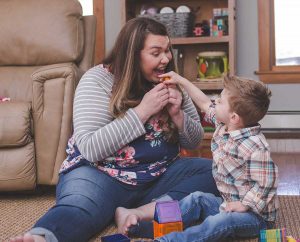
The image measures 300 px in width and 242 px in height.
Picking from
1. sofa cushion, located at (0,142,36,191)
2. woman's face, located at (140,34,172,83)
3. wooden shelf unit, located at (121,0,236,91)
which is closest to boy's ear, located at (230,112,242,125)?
woman's face, located at (140,34,172,83)

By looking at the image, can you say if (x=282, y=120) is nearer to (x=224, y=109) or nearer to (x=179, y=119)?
(x=179, y=119)

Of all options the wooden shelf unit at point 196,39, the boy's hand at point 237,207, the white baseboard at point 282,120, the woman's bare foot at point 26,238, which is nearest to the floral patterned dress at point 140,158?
the boy's hand at point 237,207

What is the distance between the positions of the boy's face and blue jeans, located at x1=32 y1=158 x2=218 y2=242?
0.31 m

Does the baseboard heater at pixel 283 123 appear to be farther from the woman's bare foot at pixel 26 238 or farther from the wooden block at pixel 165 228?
the woman's bare foot at pixel 26 238

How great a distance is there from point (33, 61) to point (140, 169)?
1.01 meters

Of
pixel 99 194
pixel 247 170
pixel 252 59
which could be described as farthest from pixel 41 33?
pixel 252 59

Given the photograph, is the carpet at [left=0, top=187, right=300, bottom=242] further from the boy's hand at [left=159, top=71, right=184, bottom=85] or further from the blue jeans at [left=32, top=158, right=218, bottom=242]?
the boy's hand at [left=159, top=71, right=184, bottom=85]

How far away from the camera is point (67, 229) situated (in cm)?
157

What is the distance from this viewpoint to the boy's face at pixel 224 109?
1.74m

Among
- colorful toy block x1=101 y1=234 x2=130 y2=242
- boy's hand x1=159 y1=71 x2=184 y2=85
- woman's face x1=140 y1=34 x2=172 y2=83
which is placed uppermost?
woman's face x1=140 y1=34 x2=172 y2=83

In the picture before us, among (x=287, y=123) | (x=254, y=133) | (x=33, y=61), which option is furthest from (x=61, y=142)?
(x=287, y=123)

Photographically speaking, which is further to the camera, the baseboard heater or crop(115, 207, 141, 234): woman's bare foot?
the baseboard heater

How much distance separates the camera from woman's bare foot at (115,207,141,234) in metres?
1.71

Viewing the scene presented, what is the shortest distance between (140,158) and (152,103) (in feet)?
0.67
